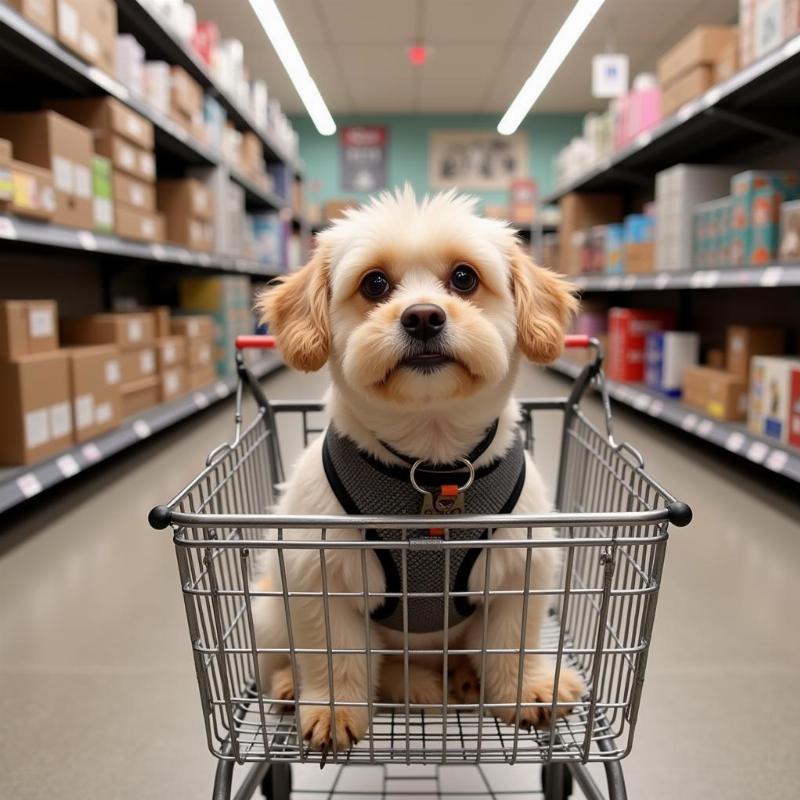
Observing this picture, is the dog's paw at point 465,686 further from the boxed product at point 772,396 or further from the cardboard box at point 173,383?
the cardboard box at point 173,383

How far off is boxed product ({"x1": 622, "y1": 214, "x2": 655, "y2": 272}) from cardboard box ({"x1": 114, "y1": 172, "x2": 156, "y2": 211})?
2.94 meters

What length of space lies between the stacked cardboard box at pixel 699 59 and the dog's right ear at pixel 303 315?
335cm

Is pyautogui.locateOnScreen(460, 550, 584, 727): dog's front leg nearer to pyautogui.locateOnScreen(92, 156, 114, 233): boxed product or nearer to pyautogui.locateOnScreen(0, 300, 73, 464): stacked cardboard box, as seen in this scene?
pyautogui.locateOnScreen(0, 300, 73, 464): stacked cardboard box

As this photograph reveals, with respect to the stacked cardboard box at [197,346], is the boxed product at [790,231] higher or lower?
higher

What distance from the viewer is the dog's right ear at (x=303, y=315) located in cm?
96

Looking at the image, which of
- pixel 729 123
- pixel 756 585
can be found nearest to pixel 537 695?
pixel 756 585

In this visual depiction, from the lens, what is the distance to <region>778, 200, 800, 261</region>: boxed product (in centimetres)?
294

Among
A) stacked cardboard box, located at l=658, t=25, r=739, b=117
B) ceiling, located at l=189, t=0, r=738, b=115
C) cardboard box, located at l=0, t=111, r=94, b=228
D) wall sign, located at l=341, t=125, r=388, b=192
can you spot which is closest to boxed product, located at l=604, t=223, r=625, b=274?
stacked cardboard box, located at l=658, t=25, r=739, b=117

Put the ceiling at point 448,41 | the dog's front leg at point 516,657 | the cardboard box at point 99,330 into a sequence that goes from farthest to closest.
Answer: the ceiling at point 448,41, the cardboard box at point 99,330, the dog's front leg at point 516,657

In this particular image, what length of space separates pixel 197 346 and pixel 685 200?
2.97 meters

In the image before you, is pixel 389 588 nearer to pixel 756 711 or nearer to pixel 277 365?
pixel 756 711

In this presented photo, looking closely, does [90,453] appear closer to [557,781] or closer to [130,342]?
[130,342]

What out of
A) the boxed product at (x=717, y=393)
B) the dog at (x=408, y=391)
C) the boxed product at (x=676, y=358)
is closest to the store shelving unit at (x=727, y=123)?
the boxed product at (x=676, y=358)

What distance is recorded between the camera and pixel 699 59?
3719 mm
